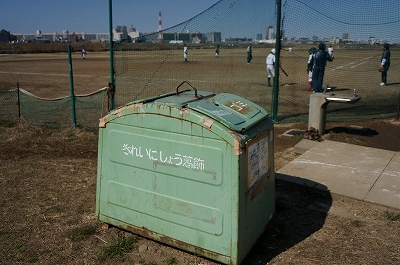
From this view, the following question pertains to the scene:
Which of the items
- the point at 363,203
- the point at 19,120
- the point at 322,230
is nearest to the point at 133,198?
the point at 322,230

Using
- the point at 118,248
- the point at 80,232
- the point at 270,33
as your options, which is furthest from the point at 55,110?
the point at 118,248

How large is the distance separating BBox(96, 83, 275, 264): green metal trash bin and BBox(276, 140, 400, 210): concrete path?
147 centimetres

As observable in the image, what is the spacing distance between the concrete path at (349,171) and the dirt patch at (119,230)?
184mm

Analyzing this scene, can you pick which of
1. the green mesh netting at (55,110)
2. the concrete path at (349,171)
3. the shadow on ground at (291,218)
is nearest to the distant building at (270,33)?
the concrete path at (349,171)

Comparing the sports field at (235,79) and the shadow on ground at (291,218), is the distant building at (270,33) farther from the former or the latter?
the shadow on ground at (291,218)

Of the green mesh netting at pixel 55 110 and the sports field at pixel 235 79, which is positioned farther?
the sports field at pixel 235 79

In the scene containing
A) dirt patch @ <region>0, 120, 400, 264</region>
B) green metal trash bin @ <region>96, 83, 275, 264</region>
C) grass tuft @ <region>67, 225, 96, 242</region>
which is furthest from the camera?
grass tuft @ <region>67, 225, 96, 242</region>

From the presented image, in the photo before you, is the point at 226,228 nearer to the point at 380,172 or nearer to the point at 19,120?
the point at 380,172

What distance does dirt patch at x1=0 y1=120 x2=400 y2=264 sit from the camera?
3.63 m

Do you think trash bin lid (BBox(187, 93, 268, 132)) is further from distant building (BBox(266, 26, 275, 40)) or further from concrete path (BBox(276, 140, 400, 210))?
distant building (BBox(266, 26, 275, 40))

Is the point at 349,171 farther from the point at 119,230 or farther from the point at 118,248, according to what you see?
the point at 118,248

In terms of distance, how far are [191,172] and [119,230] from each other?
1279mm

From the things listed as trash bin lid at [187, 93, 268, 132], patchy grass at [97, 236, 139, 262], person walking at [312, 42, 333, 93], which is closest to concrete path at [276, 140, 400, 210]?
trash bin lid at [187, 93, 268, 132]

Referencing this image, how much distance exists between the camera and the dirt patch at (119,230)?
3.63m
